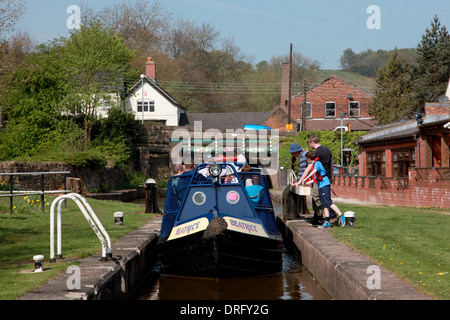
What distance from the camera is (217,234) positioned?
379 inches

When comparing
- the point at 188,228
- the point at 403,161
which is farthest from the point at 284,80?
the point at 188,228

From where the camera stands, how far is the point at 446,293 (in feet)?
21.1

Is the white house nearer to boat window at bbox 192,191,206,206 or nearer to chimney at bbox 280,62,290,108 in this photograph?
chimney at bbox 280,62,290,108

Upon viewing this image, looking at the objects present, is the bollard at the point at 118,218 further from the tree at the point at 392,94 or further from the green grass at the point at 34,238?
the tree at the point at 392,94

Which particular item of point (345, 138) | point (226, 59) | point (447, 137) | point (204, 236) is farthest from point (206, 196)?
point (226, 59)

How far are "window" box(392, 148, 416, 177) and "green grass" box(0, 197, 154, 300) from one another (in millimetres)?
14456

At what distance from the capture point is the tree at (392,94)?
61541mm

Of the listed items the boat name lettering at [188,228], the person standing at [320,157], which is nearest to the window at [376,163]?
the person standing at [320,157]

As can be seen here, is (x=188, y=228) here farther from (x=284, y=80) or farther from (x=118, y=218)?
(x=284, y=80)

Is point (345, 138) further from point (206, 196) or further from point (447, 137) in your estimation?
point (206, 196)

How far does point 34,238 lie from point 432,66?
53.9 metres

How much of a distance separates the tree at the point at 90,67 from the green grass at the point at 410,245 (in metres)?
31.0

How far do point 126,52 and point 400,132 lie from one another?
77.3ft

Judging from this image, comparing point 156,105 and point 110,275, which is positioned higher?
point 156,105
